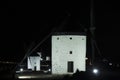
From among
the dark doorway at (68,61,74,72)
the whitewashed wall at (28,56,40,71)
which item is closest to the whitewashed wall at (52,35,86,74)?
the dark doorway at (68,61,74,72)

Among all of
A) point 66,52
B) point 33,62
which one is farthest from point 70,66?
point 33,62

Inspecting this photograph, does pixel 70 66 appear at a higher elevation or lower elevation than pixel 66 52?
lower

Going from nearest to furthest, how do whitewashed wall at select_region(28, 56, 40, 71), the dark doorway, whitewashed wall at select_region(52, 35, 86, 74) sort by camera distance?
whitewashed wall at select_region(52, 35, 86, 74), the dark doorway, whitewashed wall at select_region(28, 56, 40, 71)

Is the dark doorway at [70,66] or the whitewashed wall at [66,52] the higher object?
the whitewashed wall at [66,52]

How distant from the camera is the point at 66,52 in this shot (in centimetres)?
4759

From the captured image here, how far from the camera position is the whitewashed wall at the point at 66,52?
4728 cm

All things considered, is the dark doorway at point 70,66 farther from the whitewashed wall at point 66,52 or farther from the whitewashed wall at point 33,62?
the whitewashed wall at point 33,62

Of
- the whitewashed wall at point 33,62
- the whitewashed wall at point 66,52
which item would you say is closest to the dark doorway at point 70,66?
the whitewashed wall at point 66,52

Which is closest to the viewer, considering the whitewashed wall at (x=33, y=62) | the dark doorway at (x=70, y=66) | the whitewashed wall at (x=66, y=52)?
the whitewashed wall at (x=66, y=52)

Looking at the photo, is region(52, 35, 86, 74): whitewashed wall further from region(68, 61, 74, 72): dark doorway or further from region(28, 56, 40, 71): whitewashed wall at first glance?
region(28, 56, 40, 71): whitewashed wall

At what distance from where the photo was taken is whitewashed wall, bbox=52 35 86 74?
47.3 m

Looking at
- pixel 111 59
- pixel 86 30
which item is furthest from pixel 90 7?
pixel 111 59

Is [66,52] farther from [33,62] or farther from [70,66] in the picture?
[33,62]

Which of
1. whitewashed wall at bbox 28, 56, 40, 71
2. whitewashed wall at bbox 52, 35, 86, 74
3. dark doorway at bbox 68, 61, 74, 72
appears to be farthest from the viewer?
whitewashed wall at bbox 28, 56, 40, 71
